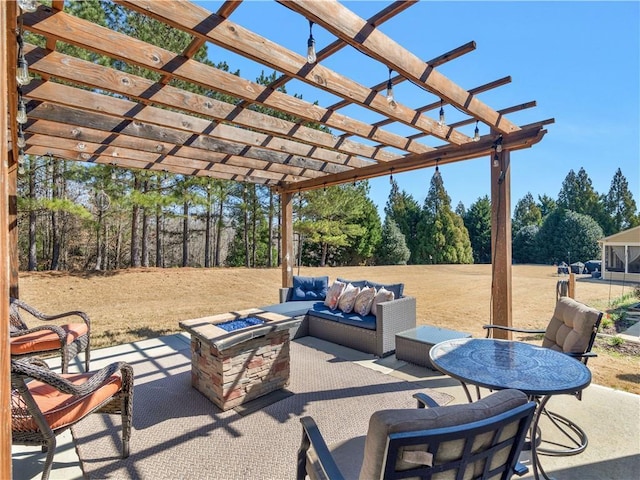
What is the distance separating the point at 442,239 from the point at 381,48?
22302mm

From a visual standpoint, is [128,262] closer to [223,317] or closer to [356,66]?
[223,317]

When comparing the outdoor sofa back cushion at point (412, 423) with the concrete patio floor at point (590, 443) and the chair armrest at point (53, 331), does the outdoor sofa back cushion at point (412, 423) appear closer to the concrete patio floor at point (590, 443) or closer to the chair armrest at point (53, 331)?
the concrete patio floor at point (590, 443)

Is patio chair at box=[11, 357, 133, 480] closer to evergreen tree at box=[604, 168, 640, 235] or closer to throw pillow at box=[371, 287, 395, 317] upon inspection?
throw pillow at box=[371, 287, 395, 317]

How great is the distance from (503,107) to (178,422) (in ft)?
14.5

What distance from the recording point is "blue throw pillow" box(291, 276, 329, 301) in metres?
6.25

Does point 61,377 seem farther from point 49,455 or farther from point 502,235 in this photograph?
point 502,235

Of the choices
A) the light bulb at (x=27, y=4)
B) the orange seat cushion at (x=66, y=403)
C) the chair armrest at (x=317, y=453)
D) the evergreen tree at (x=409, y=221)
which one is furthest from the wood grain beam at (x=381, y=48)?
the evergreen tree at (x=409, y=221)

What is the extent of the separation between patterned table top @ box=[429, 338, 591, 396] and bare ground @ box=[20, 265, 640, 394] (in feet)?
6.88

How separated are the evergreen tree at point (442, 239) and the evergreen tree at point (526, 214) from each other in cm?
668

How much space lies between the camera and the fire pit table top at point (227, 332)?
10.0ft

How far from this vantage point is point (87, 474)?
7.43 feet

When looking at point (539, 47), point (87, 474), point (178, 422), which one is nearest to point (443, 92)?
point (539, 47)

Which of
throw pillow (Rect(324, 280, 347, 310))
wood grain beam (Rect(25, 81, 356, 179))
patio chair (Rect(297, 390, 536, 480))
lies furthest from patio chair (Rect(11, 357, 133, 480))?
throw pillow (Rect(324, 280, 347, 310))

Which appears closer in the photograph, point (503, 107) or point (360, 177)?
point (503, 107)
